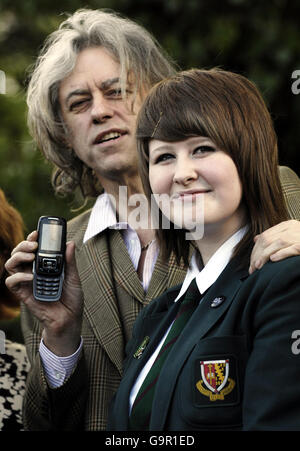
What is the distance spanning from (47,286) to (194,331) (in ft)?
1.94

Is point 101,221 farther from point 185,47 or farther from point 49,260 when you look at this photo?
point 185,47

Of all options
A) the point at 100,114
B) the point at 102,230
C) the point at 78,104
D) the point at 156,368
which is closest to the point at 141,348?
the point at 156,368

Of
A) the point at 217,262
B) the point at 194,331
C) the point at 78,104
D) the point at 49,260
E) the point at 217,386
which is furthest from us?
the point at 78,104

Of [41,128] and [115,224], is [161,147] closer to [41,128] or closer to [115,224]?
[115,224]

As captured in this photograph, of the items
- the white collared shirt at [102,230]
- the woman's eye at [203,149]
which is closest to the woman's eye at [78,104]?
the white collared shirt at [102,230]

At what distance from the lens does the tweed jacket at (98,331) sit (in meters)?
2.26

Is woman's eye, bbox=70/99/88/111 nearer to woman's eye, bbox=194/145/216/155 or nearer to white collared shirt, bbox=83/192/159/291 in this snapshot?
white collared shirt, bbox=83/192/159/291

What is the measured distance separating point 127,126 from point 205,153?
3.60 ft

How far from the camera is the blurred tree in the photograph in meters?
3.67

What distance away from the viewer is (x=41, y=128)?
3.11 m

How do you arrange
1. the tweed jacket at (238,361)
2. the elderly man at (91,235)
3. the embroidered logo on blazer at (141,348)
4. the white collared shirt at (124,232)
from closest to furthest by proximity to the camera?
the tweed jacket at (238,361) < the embroidered logo on blazer at (141,348) < the elderly man at (91,235) < the white collared shirt at (124,232)

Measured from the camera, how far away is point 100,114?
8.94 feet

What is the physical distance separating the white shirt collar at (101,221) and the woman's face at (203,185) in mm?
989

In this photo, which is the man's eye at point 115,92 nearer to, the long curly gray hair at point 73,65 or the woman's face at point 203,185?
the long curly gray hair at point 73,65
